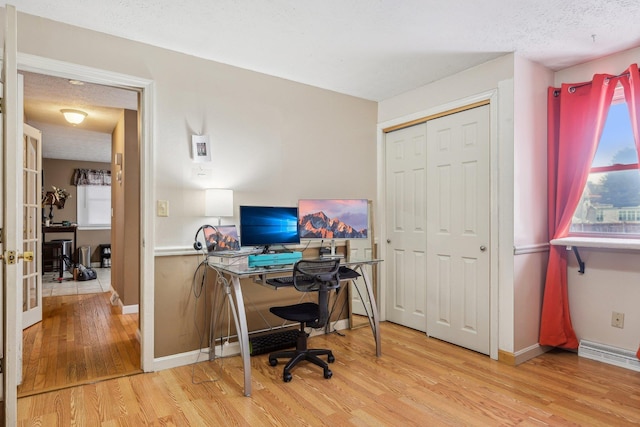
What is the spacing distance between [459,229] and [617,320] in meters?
1.32

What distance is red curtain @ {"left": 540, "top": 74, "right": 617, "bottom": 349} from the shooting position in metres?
2.89

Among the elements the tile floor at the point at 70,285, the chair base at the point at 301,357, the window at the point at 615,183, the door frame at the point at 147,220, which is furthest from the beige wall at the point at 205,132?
the tile floor at the point at 70,285

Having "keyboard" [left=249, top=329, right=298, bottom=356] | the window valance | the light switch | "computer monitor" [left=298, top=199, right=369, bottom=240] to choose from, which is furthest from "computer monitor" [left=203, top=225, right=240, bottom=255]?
the window valance

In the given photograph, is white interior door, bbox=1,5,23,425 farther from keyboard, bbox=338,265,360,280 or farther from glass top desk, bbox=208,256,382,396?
keyboard, bbox=338,265,360,280

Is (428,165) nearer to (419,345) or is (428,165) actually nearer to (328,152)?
(328,152)

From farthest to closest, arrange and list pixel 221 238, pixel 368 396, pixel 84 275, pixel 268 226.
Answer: pixel 84 275 < pixel 268 226 < pixel 221 238 < pixel 368 396

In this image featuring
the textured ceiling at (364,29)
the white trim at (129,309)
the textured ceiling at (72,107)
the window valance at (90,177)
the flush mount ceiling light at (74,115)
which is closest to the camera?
the textured ceiling at (364,29)

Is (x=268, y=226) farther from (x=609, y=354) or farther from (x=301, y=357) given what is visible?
(x=609, y=354)

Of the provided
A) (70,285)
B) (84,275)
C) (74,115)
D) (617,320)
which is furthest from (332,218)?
(84,275)

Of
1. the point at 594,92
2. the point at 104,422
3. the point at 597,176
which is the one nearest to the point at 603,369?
the point at 597,176

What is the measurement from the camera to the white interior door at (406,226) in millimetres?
3670

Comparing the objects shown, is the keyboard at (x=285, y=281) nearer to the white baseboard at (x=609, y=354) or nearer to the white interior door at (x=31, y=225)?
the white baseboard at (x=609, y=354)

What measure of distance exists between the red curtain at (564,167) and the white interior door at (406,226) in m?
1.03

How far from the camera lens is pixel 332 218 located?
332cm
